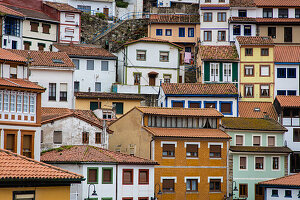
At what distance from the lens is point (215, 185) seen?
74.2 meters

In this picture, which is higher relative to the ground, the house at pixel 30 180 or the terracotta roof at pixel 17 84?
the terracotta roof at pixel 17 84

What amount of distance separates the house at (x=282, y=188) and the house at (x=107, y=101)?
873 inches

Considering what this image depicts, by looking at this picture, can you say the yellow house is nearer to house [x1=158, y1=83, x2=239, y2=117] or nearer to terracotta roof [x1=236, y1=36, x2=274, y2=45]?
terracotta roof [x1=236, y1=36, x2=274, y2=45]

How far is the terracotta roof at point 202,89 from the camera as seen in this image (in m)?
87.1

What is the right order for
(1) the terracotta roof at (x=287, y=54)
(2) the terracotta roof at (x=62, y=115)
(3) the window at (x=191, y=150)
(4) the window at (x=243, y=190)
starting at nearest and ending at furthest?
(2) the terracotta roof at (x=62, y=115)
(3) the window at (x=191, y=150)
(4) the window at (x=243, y=190)
(1) the terracotta roof at (x=287, y=54)

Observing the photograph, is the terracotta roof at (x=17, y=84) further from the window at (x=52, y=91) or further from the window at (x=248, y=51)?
the window at (x=248, y=51)

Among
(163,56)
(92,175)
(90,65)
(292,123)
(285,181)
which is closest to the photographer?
(92,175)

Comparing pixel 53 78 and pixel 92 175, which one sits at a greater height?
pixel 53 78

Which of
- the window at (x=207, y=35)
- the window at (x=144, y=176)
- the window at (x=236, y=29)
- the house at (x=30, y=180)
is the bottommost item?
the window at (x=144, y=176)

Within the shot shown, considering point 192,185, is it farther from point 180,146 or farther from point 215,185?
point 180,146

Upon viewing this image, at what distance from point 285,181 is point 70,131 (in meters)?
21.4

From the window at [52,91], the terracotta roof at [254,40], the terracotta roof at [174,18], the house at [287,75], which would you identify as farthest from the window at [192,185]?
the terracotta roof at [174,18]

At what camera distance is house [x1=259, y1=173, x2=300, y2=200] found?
242ft

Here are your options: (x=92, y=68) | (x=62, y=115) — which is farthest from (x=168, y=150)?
(x=92, y=68)
